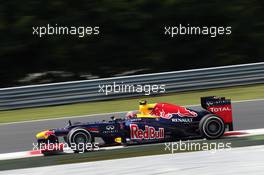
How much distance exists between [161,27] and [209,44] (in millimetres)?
1445

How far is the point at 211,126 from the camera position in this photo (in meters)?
8.15

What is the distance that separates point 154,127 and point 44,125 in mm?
3319

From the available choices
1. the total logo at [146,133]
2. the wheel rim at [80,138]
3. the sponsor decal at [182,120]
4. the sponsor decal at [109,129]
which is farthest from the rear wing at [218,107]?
the wheel rim at [80,138]

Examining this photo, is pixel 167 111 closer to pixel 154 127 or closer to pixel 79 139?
pixel 154 127

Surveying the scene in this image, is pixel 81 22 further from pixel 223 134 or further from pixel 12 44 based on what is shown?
pixel 223 134

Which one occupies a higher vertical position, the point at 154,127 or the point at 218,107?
the point at 218,107

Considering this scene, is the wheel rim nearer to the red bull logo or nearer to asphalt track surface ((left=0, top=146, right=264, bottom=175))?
the red bull logo

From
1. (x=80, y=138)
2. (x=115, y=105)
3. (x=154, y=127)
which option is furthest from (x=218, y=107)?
(x=115, y=105)

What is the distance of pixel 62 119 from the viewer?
11.4 m

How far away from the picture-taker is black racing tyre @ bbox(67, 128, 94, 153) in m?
7.96

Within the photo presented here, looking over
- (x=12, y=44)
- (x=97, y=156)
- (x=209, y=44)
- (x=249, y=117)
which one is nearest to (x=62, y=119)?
(x=249, y=117)

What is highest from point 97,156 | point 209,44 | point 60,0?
point 60,0

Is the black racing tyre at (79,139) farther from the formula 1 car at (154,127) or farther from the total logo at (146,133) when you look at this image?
the total logo at (146,133)

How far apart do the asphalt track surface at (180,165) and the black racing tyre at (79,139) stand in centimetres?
114
